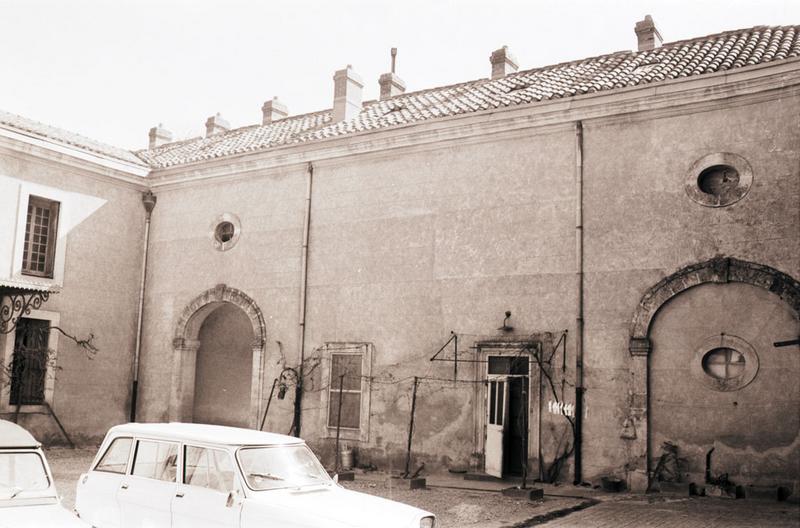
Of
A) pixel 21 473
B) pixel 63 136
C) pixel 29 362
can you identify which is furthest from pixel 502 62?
pixel 21 473

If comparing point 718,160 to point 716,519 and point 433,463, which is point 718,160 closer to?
point 716,519

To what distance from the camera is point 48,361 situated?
58.3 feet

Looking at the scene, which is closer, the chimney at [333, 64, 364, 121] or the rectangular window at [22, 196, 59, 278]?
the rectangular window at [22, 196, 59, 278]

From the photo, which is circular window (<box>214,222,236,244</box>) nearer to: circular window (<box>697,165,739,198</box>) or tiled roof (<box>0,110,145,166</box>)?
tiled roof (<box>0,110,145,166</box>)

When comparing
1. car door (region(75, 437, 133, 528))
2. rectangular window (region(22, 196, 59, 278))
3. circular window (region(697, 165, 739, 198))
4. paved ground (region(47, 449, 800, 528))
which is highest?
circular window (region(697, 165, 739, 198))

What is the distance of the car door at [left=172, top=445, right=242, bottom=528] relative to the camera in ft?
22.8

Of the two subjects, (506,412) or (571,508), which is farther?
(506,412)

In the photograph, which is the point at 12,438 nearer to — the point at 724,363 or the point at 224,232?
the point at 724,363

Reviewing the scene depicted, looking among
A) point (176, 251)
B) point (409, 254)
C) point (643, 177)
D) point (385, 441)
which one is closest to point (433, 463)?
point (385, 441)

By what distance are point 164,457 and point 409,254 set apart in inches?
358

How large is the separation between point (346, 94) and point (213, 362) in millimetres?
7719

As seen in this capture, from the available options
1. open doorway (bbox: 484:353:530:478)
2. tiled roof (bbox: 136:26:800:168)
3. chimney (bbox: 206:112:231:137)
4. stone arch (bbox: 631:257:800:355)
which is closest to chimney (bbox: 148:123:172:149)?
chimney (bbox: 206:112:231:137)

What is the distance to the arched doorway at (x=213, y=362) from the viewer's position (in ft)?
61.9

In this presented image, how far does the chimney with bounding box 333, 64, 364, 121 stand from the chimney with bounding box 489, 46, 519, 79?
3546 mm
